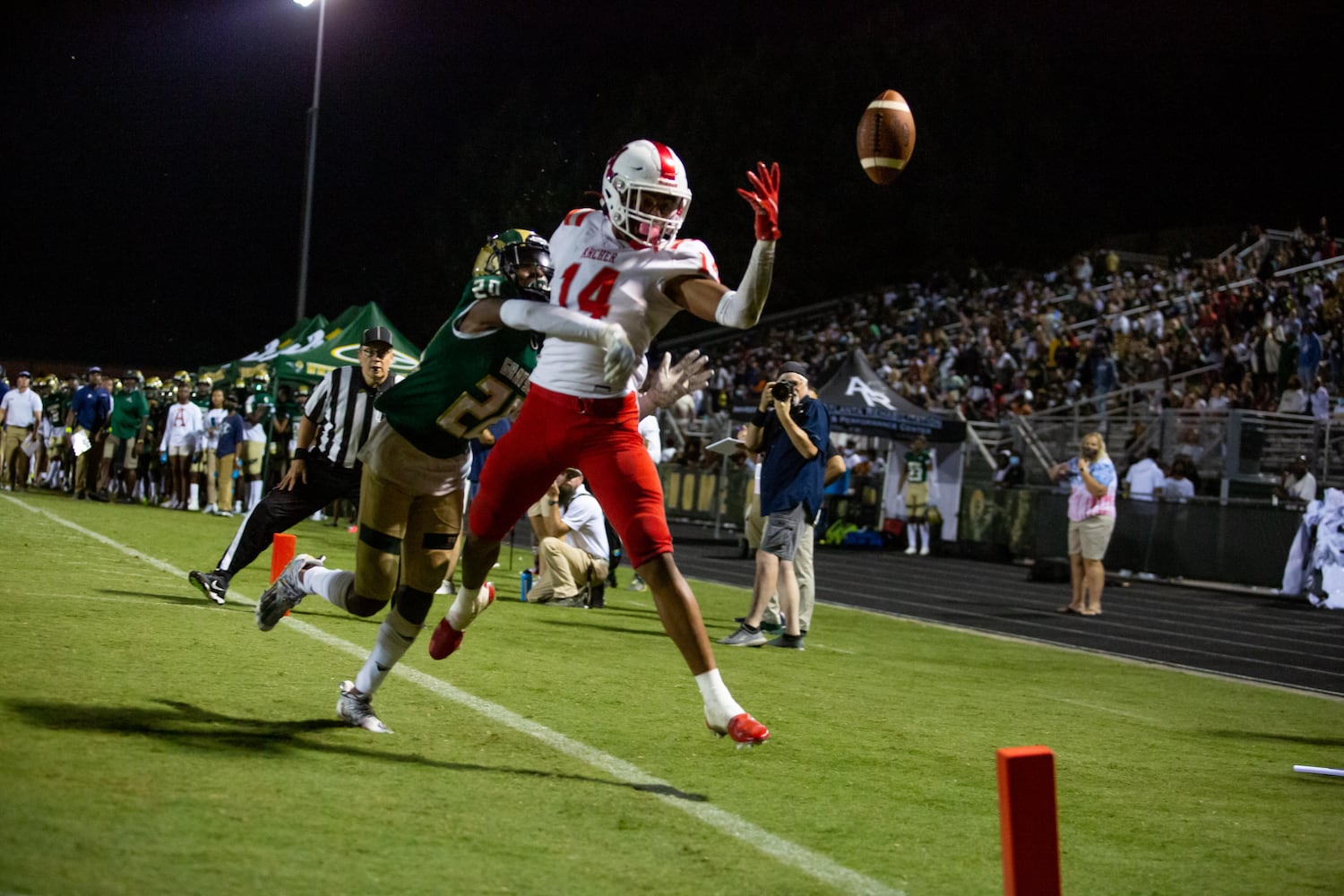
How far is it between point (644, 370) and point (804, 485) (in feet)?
14.1

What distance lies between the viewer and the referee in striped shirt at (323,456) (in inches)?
333

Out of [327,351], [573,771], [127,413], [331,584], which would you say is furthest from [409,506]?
[127,413]

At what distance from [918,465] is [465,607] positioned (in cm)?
1916

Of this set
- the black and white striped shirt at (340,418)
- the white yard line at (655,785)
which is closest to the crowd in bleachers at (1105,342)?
the black and white striped shirt at (340,418)

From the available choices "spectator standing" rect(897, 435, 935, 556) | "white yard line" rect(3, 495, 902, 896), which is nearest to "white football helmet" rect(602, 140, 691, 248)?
"white yard line" rect(3, 495, 902, 896)

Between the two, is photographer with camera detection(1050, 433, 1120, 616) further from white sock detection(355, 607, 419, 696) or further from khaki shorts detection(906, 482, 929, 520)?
white sock detection(355, 607, 419, 696)

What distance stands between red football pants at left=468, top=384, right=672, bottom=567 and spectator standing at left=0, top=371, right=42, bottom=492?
1852cm

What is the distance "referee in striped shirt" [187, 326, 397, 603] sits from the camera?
27.7ft

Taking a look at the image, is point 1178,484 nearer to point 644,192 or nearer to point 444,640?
point 444,640

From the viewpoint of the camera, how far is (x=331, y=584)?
603cm

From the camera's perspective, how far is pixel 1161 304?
2808 centimetres

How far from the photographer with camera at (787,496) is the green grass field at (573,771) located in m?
0.60

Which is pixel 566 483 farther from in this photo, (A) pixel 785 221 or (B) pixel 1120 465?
(A) pixel 785 221

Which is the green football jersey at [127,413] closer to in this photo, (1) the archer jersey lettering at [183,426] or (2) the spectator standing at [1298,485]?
(1) the archer jersey lettering at [183,426]
